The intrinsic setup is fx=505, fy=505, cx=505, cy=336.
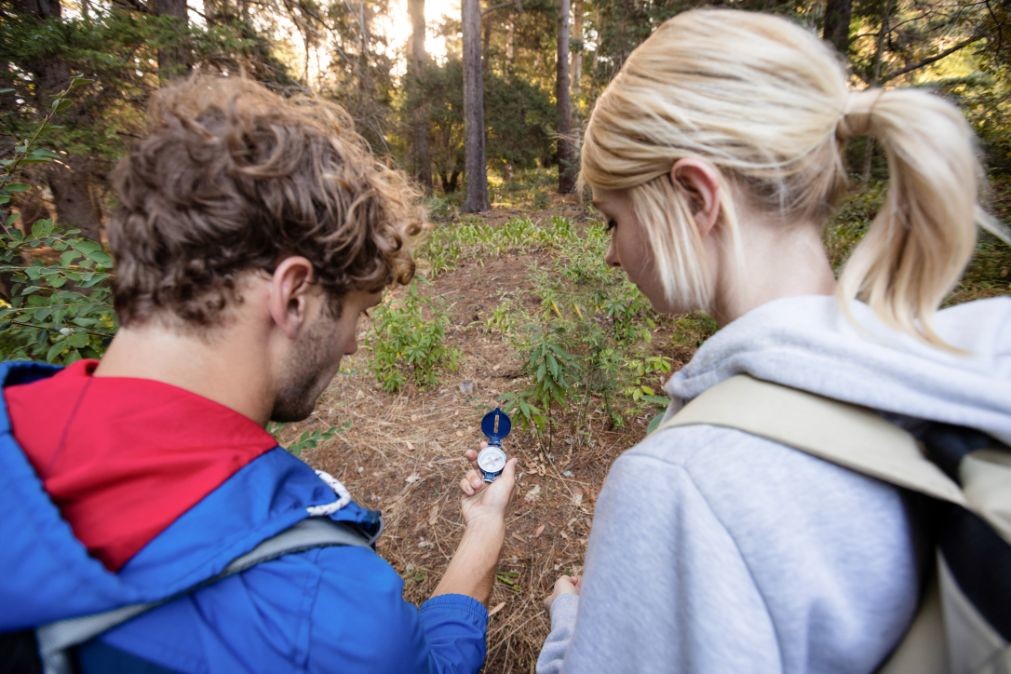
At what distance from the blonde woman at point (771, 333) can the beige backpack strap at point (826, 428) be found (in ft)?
0.08

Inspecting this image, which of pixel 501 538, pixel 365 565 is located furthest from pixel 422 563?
pixel 365 565

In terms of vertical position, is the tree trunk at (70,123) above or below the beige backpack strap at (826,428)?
above

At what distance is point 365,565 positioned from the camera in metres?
0.95

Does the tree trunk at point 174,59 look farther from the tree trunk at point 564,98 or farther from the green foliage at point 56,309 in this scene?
the tree trunk at point 564,98

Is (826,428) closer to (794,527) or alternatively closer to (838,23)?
(794,527)

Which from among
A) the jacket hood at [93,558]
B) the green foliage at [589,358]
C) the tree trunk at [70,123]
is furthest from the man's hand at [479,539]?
the tree trunk at [70,123]

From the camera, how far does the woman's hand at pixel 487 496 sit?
5.87ft

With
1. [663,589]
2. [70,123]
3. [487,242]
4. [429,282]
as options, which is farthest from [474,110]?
[663,589]

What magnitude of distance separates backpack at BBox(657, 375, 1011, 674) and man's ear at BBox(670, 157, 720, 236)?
35 centimetres

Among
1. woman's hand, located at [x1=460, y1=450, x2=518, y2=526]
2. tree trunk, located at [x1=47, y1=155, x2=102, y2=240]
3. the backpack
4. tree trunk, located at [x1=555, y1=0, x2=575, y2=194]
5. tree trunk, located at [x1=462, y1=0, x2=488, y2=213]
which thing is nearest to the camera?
the backpack

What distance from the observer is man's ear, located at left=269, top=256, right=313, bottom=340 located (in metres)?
1.10

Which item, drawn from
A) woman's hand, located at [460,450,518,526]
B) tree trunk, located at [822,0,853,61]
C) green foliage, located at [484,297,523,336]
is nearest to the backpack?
woman's hand, located at [460,450,518,526]

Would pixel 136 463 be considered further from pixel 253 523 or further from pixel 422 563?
pixel 422 563

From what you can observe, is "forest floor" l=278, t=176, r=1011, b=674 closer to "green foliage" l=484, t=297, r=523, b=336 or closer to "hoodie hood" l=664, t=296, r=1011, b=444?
"green foliage" l=484, t=297, r=523, b=336
